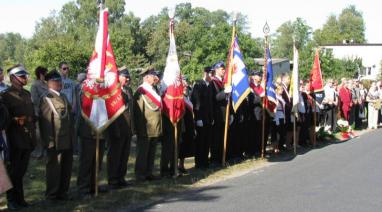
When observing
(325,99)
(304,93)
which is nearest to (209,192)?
(304,93)

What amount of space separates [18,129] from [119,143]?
2064mm

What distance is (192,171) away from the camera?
1130cm

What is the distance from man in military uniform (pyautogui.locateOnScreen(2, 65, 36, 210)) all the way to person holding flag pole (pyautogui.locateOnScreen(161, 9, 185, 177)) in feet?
10.00

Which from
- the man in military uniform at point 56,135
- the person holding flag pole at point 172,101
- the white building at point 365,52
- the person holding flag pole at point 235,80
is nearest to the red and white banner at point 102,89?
the man in military uniform at point 56,135

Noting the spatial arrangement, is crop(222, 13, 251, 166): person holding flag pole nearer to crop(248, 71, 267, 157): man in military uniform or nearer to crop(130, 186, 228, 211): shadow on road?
crop(248, 71, 267, 157): man in military uniform

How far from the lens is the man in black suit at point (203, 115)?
37.0 feet

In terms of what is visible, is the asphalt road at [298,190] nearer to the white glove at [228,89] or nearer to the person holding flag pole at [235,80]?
the person holding flag pole at [235,80]

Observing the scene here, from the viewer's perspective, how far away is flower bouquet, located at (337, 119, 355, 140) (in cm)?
1869

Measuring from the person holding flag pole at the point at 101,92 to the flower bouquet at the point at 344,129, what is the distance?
11.5 metres

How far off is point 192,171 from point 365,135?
9.93 meters

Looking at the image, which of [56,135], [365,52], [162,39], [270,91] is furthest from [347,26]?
[56,135]

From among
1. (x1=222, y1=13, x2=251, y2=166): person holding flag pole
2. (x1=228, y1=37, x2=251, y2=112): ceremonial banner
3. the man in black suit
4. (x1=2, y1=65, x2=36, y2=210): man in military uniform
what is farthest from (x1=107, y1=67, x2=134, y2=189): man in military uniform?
(x1=228, y1=37, x2=251, y2=112): ceremonial banner

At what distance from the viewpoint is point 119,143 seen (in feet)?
30.5

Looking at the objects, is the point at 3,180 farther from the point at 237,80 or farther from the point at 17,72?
the point at 237,80
